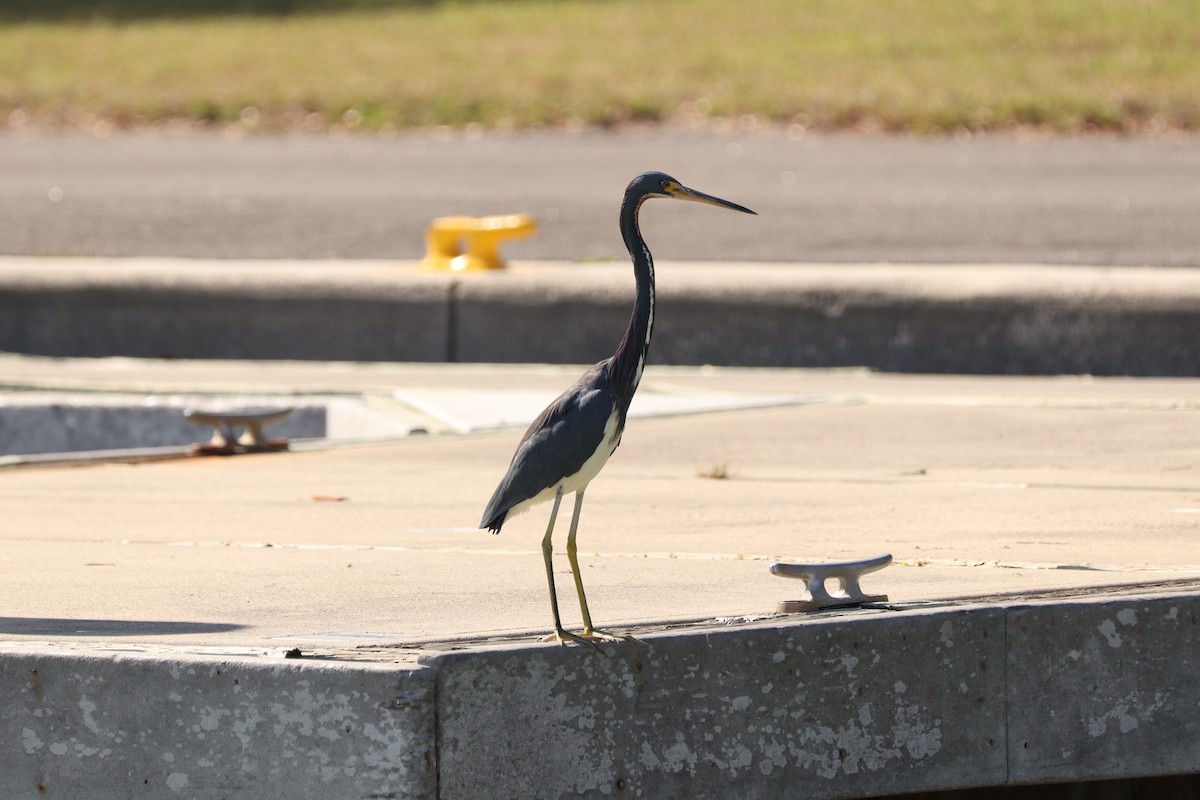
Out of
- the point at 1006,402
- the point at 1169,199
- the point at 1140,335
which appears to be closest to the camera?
the point at 1006,402

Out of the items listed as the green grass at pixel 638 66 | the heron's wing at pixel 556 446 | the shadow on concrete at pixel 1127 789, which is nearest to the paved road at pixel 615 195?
the green grass at pixel 638 66

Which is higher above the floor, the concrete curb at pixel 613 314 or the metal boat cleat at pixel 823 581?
the metal boat cleat at pixel 823 581

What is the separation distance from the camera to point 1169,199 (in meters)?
11.5

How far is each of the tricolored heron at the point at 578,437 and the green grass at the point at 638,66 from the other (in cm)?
1070

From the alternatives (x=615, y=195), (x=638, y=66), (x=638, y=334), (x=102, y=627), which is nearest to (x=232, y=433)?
(x=102, y=627)

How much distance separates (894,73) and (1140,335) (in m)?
7.98

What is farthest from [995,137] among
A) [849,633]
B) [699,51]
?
[849,633]

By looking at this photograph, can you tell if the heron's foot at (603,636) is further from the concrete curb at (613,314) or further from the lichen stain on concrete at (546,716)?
the concrete curb at (613,314)

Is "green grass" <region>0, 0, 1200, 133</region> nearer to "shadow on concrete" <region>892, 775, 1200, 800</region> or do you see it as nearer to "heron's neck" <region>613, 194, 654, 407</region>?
"shadow on concrete" <region>892, 775, 1200, 800</region>

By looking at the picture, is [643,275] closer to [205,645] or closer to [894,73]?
[205,645]

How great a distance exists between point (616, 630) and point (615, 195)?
8.42m

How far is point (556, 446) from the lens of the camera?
399 cm

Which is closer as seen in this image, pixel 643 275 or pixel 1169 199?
pixel 643 275

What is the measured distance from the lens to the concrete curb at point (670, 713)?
12.1 ft
